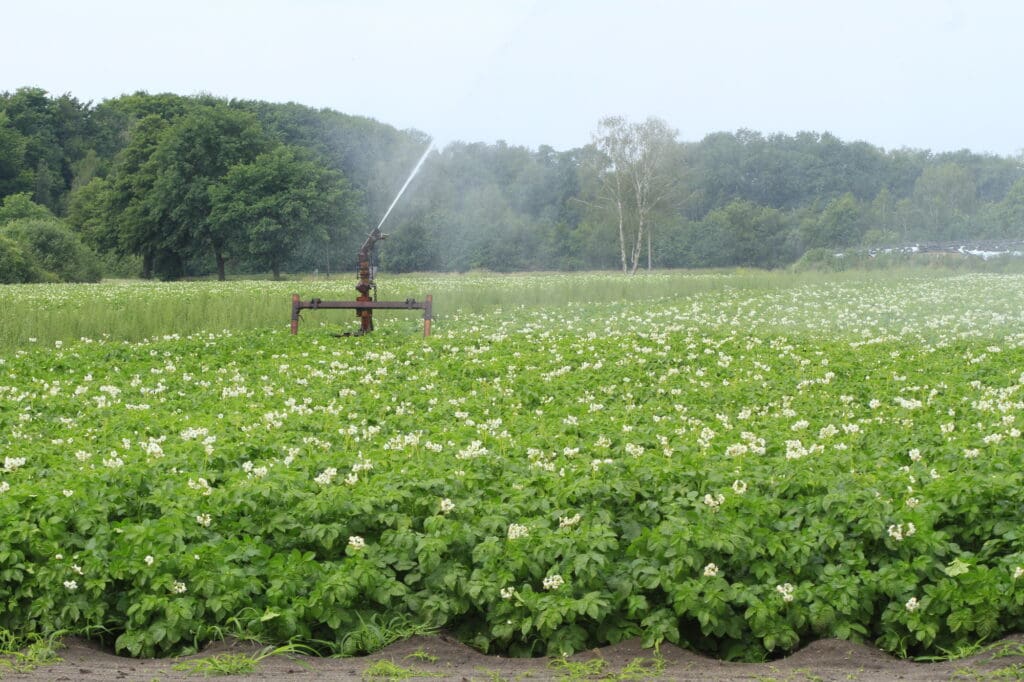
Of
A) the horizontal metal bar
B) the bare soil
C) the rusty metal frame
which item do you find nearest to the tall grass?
the rusty metal frame

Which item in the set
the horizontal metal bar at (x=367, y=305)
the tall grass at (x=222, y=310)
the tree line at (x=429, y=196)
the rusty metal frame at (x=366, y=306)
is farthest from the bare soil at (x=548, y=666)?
the tree line at (x=429, y=196)

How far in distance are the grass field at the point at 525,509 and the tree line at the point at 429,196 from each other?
50.6 meters

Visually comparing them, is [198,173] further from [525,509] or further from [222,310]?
[525,509]

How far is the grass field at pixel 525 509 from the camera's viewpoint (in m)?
5.70

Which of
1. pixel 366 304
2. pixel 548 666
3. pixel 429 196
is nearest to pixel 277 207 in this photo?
pixel 429 196

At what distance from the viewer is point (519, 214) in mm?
87625

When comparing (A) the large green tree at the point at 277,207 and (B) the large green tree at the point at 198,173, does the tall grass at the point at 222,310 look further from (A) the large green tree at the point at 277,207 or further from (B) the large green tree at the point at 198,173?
(B) the large green tree at the point at 198,173

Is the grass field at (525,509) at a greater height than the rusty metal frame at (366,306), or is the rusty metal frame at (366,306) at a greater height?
the rusty metal frame at (366,306)

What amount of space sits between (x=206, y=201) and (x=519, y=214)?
96.5 ft

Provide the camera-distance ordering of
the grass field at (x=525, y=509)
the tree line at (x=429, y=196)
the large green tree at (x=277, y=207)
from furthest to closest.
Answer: the tree line at (x=429, y=196) < the large green tree at (x=277, y=207) < the grass field at (x=525, y=509)

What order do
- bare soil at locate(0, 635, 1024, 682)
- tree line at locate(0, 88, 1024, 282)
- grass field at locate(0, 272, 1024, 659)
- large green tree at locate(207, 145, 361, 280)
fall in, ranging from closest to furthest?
bare soil at locate(0, 635, 1024, 682), grass field at locate(0, 272, 1024, 659), large green tree at locate(207, 145, 361, 280), tree line at locate(0, 88, 1024, 282)

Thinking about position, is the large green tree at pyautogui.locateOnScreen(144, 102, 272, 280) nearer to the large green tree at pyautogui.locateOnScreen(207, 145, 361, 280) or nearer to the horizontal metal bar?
the large green tree at pyautogui.locateOnScreen(207, 145, 361, 280)

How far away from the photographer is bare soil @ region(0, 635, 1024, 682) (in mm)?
5148

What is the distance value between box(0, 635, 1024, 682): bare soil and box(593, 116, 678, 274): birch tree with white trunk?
6162 cm
